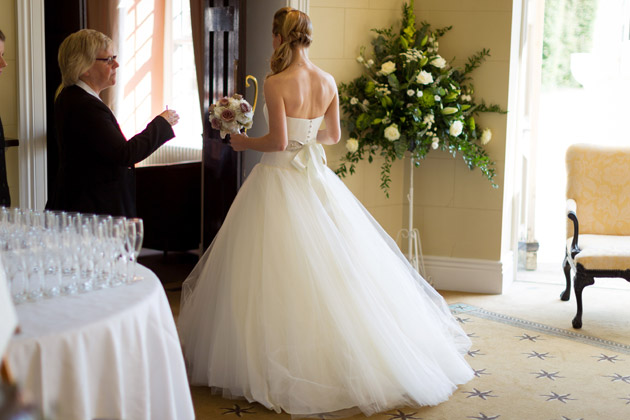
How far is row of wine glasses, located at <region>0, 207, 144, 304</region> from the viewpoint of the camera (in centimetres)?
216

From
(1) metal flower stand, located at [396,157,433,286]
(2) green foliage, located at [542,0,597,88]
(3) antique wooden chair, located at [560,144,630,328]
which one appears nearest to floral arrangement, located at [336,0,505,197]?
(1) metal flower stand, located at [396,157,433,286]

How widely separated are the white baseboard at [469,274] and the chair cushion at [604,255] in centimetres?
80

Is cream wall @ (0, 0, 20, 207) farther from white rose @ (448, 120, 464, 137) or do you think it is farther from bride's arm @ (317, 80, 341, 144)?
white rose @ (448, 120, 464, 137)

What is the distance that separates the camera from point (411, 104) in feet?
17.3

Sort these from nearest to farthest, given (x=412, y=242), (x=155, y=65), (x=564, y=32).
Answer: (x=412, y=242) → (x=155, y=65) → (x=564, y=32)

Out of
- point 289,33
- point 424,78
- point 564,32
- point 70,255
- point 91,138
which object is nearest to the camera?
point 70,255

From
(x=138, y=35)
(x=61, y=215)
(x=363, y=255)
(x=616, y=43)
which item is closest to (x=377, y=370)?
(x=363, y=255)

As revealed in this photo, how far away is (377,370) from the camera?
335cm


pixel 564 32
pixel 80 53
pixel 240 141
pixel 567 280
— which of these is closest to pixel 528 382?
pixel 567 280

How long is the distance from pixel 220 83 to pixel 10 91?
159 cm

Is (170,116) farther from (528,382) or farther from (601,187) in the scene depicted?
(601,187)

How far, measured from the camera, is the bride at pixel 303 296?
3324 millimetres

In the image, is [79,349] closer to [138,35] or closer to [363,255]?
[363,255]

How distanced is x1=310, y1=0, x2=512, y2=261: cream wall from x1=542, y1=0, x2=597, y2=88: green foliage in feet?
3.53
